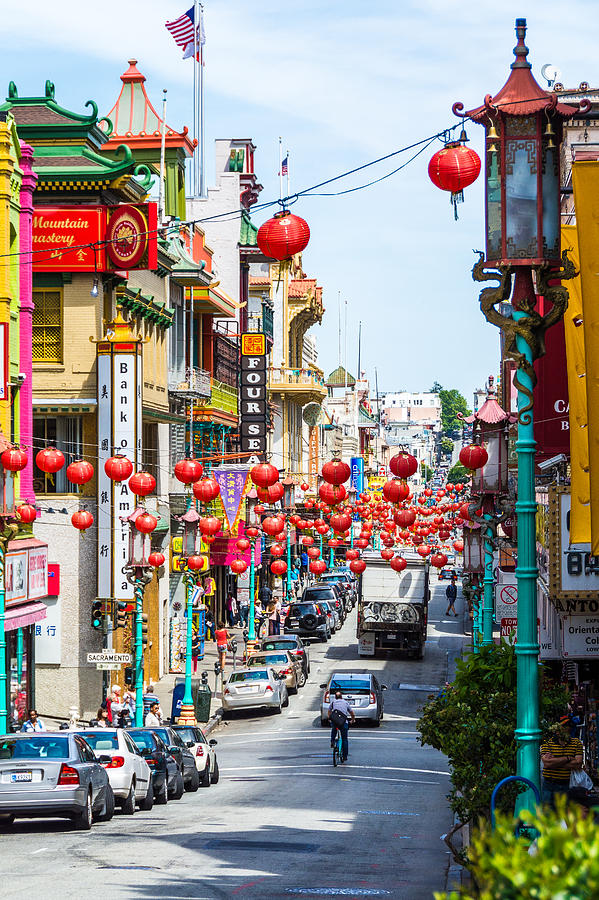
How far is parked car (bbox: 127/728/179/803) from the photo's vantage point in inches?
944

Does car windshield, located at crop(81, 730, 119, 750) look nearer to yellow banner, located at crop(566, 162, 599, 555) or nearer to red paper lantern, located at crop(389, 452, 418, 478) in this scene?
red paper lantern, located at crop(389, 452, 418, 478)

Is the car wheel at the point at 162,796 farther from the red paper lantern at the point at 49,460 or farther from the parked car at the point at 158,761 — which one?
Result: the red paper lantern at the point at 49,460

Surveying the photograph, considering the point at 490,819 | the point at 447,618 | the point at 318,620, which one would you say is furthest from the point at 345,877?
the point at 447,618

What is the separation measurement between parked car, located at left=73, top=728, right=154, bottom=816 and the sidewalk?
17.5 metres

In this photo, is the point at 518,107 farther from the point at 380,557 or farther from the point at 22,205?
the point at 380,557

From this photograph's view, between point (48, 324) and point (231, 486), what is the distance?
10.5 m

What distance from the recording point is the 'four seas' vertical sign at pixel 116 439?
3759cm

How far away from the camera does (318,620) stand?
206 feet

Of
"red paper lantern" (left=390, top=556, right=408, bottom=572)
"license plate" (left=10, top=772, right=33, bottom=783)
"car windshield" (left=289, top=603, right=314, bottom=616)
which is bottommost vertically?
"license plate" (left=10, top=772, right=33, bottom=783)

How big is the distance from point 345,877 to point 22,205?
22.8 m

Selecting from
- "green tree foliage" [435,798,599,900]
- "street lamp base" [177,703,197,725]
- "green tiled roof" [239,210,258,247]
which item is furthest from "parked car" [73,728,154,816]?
"green tiled roof" [239,210,258,247]

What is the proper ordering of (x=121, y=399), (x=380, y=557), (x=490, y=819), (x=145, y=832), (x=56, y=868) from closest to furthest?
(x=490, y=819) → (x=56, y=868) → (x=145, y=832) → (x=121, y=399) → (x=380, y=557)

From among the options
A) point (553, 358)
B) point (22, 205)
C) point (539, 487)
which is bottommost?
point (539, 487)

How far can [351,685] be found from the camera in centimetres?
3847
